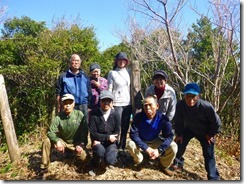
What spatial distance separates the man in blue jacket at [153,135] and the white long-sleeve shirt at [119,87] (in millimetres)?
444

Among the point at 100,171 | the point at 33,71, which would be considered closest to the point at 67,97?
the point at 100,171

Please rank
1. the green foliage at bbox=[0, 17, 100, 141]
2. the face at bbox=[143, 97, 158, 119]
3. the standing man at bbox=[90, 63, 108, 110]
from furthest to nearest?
the green foliage at bbox=[0, 17, 100, 141]
the standing man at bbox=[90, 63, 108, 110]
the face at bbox=[143, 97, 158, 119]

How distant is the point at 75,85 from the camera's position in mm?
4164

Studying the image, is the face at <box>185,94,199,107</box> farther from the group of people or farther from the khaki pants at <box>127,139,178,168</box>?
the khaki pants at <box>127,139,178,168</box>

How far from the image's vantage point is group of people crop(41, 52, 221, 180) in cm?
374

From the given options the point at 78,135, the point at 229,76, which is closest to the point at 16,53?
the point at 78,135

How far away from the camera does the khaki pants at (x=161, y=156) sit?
12.4ft

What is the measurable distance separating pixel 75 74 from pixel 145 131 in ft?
4.57

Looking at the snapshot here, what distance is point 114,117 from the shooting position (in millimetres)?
3896

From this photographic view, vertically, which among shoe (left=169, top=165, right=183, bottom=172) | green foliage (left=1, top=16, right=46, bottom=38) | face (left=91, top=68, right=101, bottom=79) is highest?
green foliage (left=1, top=16, right=46, bottom=38)

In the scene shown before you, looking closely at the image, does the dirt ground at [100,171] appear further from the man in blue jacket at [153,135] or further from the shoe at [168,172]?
the man in blue jacket at [153,135]

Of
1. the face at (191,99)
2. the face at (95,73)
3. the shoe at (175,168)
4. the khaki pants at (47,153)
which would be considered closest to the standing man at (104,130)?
the khaki pants at (47,153)

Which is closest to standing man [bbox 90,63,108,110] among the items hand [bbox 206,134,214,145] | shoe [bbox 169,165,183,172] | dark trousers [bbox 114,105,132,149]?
dark trousers [bbox 114,105,132,149]

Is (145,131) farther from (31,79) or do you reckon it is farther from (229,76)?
(229,76)
